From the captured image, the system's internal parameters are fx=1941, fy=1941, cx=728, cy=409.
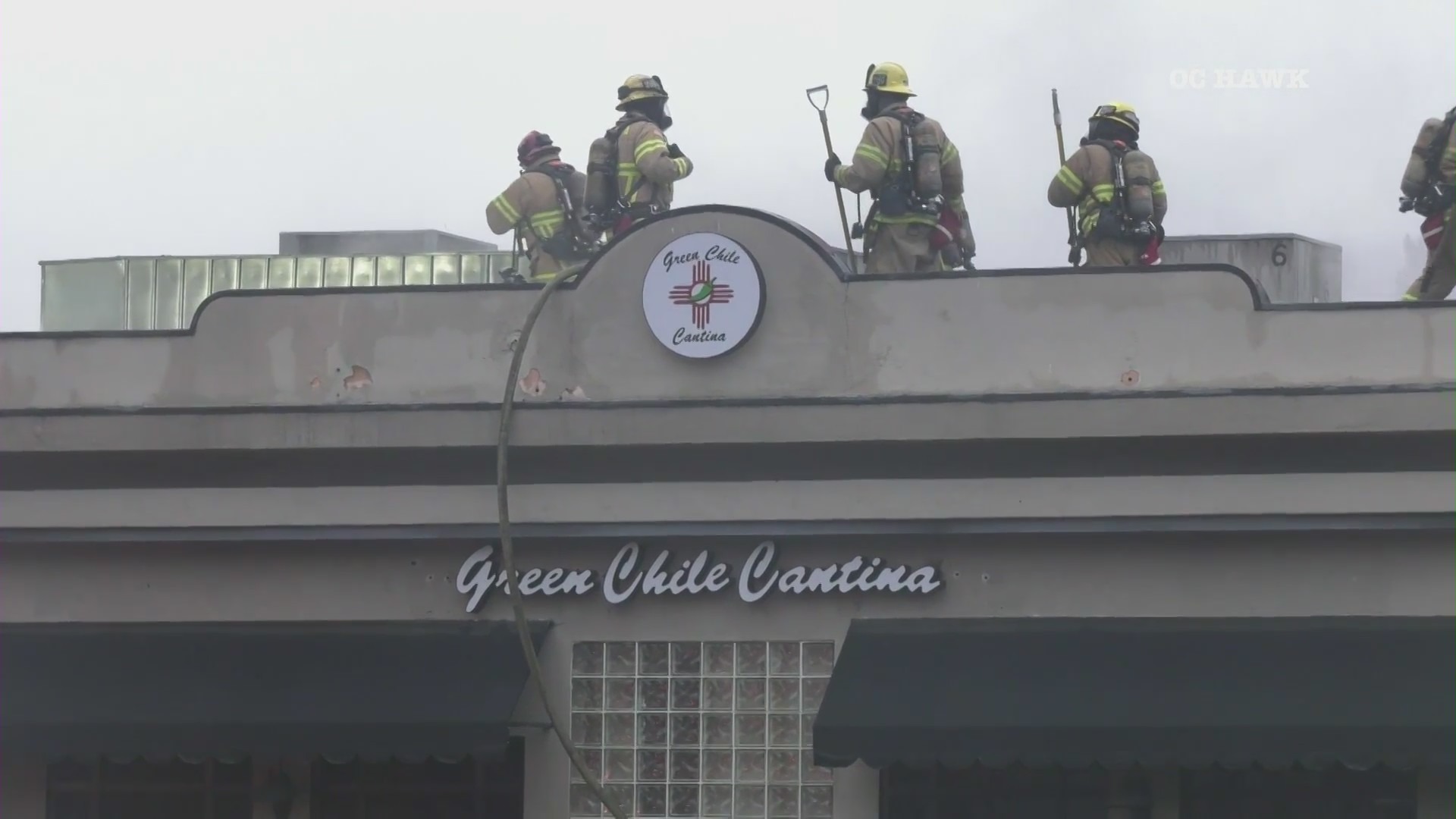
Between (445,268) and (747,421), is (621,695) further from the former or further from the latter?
(445,268)

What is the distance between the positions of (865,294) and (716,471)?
→ 1.57 meters

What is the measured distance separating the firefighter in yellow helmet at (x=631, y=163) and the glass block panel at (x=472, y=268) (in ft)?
11.2

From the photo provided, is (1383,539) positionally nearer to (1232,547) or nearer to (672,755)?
(1232,547)

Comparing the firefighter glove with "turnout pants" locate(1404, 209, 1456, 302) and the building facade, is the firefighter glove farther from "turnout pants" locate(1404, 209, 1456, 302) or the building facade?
"turnout pants" locate(1404, 209, 1456, 302)

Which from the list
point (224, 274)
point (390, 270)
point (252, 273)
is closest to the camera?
point (390, 270)

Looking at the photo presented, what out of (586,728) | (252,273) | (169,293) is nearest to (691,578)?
(586,728)

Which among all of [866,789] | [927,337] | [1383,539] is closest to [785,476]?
[927,337]

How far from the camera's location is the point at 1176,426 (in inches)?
494

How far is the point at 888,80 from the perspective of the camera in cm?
1459

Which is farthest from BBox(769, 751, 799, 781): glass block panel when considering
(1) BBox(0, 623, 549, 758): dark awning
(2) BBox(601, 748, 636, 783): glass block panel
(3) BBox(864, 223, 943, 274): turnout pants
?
(3) BBox(864, 223, 943, 274): turnout pants

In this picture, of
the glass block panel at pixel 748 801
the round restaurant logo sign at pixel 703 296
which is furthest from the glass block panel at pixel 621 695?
the round restaurant logo sign at pixel 703 296

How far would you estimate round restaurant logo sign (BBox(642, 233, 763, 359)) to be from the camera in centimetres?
1327

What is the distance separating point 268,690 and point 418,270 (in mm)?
6669

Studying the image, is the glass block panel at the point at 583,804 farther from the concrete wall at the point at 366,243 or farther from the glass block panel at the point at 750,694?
the concrete wall at the point at 366,243
